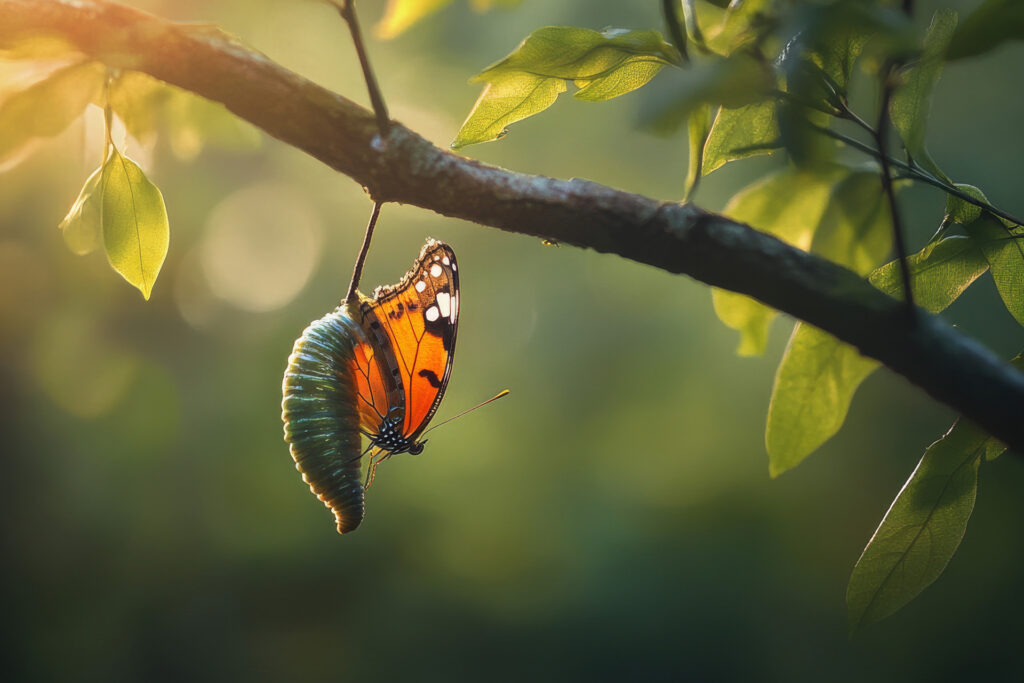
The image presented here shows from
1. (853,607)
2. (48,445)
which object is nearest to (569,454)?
(48,445)

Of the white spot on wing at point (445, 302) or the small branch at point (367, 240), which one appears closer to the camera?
the small branch at point (367, 240)

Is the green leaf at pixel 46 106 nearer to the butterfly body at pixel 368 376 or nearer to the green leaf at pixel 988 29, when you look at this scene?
the butterfly body at pixel 368 376

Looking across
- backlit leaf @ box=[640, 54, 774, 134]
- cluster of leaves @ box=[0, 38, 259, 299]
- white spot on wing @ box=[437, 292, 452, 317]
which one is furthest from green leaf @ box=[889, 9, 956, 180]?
cluster of leaves @ box=[0, 38, 259, 299]

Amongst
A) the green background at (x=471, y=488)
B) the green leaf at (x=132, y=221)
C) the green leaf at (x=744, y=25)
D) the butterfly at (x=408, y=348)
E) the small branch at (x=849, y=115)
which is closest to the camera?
the green leaf at (x=744, y=25)

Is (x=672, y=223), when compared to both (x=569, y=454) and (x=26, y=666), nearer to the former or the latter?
(x=569, y=454)

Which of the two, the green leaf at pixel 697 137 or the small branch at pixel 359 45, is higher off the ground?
the small branch at pixel 359 45

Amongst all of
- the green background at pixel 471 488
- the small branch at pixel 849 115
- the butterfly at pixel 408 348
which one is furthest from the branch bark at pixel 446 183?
the green background at pixel 471 488

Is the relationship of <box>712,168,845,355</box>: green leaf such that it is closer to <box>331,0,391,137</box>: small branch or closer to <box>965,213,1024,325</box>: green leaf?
<box>965,213,1024,325</box>: green leaf
